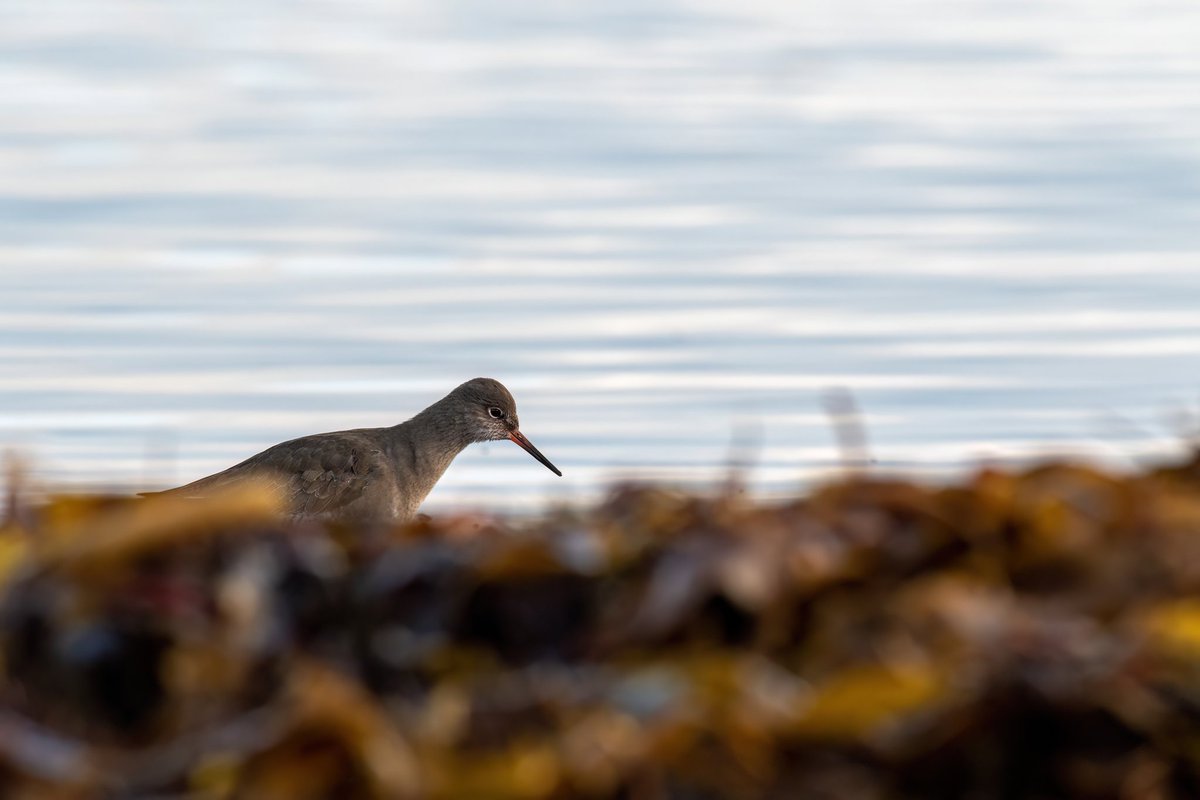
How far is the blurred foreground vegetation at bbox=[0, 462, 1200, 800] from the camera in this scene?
176cm

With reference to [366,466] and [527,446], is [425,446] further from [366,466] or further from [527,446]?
[366,466]

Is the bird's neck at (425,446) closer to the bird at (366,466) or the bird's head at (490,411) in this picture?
the bird at (366,466)

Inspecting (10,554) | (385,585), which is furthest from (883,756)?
(10,554)

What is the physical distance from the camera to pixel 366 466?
11.0 m

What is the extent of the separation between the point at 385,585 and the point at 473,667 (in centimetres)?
20

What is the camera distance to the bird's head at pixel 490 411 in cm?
1316

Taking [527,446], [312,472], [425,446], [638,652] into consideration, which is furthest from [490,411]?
[638,652]

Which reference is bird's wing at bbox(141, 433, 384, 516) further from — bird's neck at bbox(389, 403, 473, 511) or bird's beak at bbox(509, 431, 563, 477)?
bird's beak at bbox(509, 431, 563, 477)

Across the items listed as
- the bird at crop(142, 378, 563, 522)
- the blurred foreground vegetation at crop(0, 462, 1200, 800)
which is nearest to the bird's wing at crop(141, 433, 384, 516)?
the bird at crop(142, 378, 563, 522)

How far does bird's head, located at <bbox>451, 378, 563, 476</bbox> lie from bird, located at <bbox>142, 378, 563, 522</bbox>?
0.04ft

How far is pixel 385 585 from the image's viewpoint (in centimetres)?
213

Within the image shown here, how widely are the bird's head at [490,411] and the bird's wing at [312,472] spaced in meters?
2.20

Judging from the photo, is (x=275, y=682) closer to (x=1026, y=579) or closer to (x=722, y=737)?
(x=722, y=737)

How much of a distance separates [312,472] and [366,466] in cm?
48
